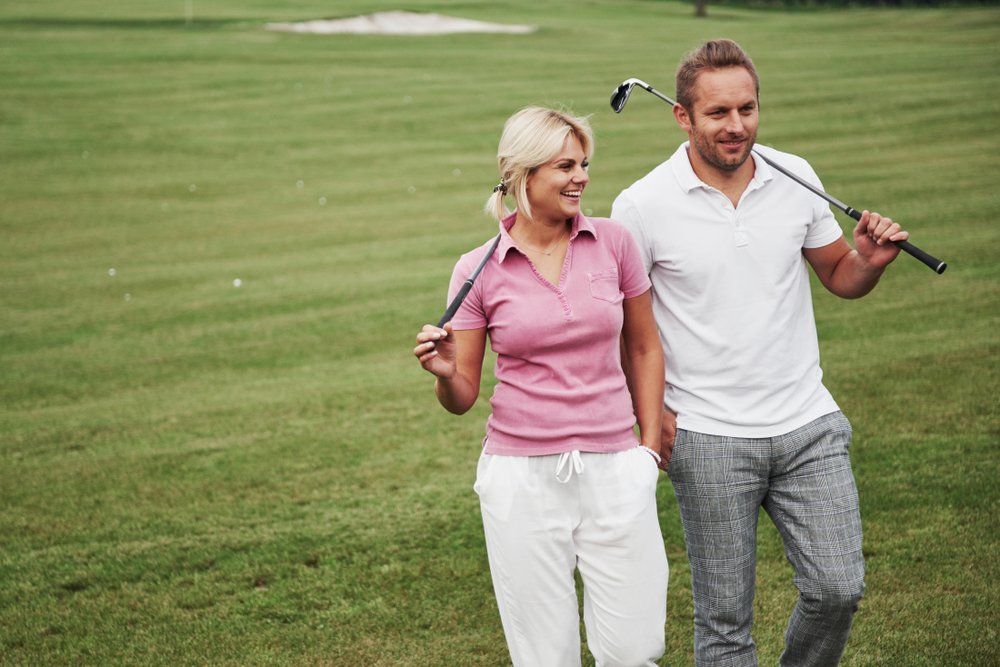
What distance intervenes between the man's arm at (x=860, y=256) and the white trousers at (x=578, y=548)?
1.03m

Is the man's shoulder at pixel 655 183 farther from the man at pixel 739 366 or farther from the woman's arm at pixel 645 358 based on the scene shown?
the woman's arm at pixel 645 358

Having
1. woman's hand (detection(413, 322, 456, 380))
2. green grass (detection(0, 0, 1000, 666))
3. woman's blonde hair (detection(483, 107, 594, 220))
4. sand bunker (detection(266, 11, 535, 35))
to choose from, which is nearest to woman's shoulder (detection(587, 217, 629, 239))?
woman's blonde hair (detection(483, 107, 594, 220))

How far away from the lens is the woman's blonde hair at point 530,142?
368cm

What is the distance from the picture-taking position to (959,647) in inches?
189

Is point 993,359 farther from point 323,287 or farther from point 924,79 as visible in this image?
point 924,79

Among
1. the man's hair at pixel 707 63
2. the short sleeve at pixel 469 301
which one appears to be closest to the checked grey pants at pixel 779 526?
the short sleeve at pixel 469 301

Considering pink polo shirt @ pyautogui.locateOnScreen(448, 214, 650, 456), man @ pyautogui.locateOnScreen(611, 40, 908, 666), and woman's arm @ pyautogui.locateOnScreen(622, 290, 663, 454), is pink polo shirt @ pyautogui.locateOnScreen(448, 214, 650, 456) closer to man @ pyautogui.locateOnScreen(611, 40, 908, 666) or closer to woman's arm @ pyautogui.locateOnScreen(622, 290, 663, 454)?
woman's arm @ pyautogui.locateOnScreen(622, 290, 663, 454)

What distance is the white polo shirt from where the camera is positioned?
12.7ft

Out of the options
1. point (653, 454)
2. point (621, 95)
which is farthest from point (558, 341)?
point (621, 95)

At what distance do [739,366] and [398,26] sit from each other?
3600cm

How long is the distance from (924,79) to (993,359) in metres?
16.7

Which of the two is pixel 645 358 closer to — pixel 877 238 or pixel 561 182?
pixel 561 182

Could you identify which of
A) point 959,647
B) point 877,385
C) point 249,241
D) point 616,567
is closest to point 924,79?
point 249,241

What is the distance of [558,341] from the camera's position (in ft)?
12.0
